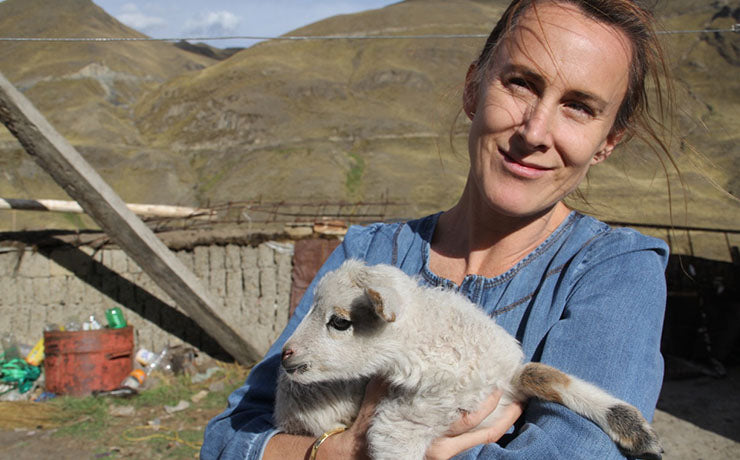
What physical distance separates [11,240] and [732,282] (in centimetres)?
1370

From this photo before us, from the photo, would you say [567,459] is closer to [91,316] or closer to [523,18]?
[523,18]

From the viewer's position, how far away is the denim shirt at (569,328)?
5.32 feet

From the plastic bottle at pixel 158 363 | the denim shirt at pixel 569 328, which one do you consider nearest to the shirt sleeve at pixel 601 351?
the denim shirt at pixel 569 328

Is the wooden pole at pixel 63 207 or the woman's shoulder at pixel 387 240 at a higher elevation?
the woman's shoulder at pixel 387 240

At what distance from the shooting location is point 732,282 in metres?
11.1

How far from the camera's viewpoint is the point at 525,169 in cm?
190

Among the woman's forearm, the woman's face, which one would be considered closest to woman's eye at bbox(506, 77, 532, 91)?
the woman's face

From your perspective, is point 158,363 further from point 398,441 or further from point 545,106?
point 545,106

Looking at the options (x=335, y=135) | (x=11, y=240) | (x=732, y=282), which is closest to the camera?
(x=11, y=240)

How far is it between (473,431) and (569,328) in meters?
0.47

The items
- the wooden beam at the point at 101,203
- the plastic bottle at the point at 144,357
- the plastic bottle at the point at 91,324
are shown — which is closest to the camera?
the wooden beam at the point at 101,203

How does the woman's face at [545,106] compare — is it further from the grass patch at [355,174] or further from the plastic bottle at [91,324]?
the grass patch at [355,174]

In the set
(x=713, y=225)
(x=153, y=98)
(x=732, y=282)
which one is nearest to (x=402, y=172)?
(x=713, y=225)

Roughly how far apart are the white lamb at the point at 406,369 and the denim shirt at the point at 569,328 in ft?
0.19
